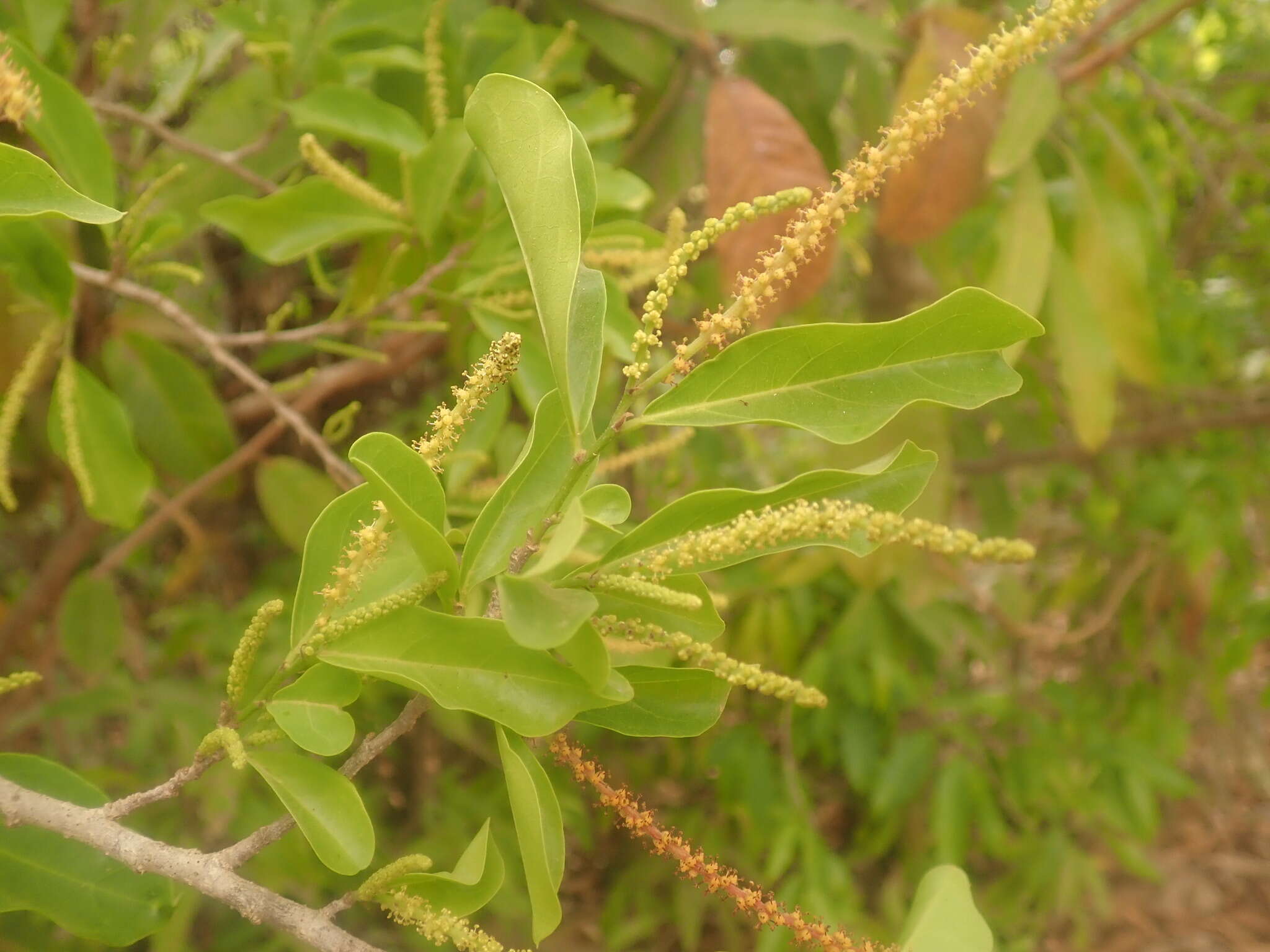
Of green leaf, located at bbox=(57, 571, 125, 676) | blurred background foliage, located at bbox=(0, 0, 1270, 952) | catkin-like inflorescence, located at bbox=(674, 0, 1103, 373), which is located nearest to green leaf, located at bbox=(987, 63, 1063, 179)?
blurred background foliage, located at bbox=(0, 0, 1270, 952)

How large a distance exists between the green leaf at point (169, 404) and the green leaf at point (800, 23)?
0.71 meters

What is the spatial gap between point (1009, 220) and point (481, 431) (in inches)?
24.6

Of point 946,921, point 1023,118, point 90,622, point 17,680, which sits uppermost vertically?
point 1023,118

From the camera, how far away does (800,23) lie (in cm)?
108

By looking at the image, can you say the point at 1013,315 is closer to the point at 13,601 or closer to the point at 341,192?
the point at 341,192

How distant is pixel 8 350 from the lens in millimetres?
873

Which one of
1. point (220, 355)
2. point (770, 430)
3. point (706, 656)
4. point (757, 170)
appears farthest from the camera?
point (770, 430)

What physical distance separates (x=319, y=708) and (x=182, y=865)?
0.30 ft

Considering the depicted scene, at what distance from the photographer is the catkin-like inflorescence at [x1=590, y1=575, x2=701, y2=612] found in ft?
1.42

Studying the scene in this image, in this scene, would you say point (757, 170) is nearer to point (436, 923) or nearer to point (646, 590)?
point (646, 590)

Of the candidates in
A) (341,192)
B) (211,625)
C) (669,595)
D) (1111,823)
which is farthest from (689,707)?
(1111,823)

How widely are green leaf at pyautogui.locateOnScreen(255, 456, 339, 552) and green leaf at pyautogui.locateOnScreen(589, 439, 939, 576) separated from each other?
0.69 metres

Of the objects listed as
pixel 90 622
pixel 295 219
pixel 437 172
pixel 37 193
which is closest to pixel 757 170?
pixel 437 172

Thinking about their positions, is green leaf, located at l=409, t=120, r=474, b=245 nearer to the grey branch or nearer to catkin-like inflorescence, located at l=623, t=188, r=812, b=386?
catkin-like inflorescence, located at l=623, t=188, r=812, b=386
